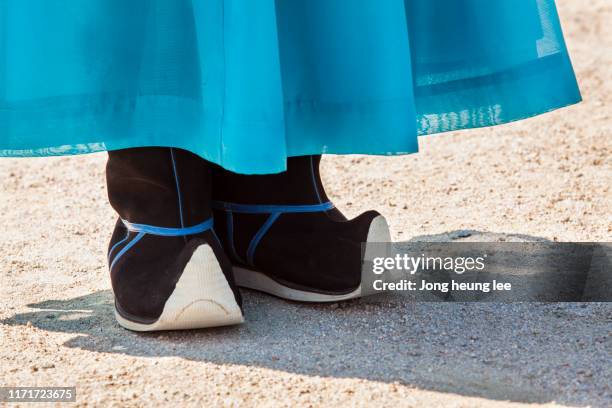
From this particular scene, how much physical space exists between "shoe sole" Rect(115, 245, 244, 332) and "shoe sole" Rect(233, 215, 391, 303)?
140 millimetres

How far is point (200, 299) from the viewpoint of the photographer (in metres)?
1.21

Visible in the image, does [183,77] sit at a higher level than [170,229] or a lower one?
higher

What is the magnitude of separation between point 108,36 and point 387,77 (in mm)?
354

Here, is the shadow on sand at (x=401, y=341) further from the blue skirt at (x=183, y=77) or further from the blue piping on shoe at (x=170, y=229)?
the blue skirt at (x=183, y=77)

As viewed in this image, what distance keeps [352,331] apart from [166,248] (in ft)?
0.88

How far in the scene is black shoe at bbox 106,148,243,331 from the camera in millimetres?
1218

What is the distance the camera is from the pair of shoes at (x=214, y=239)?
48.3 inches

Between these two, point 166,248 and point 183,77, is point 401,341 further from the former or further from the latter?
point 183,77

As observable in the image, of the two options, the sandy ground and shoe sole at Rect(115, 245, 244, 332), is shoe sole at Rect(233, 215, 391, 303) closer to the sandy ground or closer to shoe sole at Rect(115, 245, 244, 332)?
the sandy ground

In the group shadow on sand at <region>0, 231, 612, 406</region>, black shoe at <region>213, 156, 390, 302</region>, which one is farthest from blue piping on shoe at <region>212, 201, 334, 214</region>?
shadow on sand at <region>0, 231, 612, 406</region>

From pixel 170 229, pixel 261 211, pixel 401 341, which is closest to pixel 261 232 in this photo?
pixel 261 211

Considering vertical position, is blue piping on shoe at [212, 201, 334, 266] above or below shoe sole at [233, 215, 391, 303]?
above

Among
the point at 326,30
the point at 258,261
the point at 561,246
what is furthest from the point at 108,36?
the point at 561,246

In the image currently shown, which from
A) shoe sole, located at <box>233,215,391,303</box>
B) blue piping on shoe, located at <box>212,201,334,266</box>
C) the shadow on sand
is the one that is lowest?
the shadow on sand
